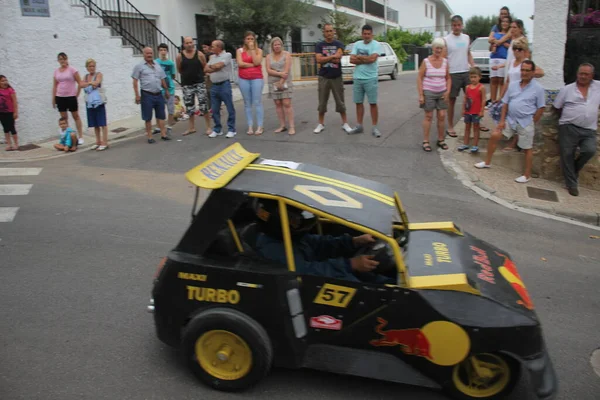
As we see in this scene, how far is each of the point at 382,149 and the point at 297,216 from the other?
20.5ft

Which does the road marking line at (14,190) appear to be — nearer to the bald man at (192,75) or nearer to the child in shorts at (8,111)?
the child in shorts at (8,111)

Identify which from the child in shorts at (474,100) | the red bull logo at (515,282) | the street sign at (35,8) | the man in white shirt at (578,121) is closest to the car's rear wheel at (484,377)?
the red bull logo at (515,282)

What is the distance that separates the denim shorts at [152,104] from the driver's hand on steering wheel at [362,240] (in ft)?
25.6

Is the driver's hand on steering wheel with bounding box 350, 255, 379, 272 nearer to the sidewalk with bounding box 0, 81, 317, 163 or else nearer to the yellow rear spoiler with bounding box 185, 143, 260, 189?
the yellow rear spoiler with bounding box 185, 143, 260, 189

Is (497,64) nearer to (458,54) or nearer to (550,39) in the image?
(458,54)

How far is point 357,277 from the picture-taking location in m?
3.66

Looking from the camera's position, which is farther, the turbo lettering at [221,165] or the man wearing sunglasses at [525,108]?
the man wearing sunglasses at [525,108]

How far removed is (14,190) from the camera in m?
8.11

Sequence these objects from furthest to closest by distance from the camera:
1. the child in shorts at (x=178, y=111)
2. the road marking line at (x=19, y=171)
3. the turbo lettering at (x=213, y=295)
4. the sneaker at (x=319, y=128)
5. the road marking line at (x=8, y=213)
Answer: the child in shorts at (x=178, y=111) < the sneaker at (x=319, y=128) < the road marking line at (x=19, y=171) < the road marking line at (x=8, y=213) < the turbo lettering at (x=213, y=295)

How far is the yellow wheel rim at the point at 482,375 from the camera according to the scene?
11.4ft

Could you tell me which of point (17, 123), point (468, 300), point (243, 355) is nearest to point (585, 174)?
point (468, 300)

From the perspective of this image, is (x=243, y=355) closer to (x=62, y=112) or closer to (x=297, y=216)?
(x=297, y=216)

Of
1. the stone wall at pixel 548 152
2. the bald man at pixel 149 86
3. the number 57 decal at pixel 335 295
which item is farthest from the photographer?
the bald man at pixel 149 86

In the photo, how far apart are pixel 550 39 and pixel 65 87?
900cm
